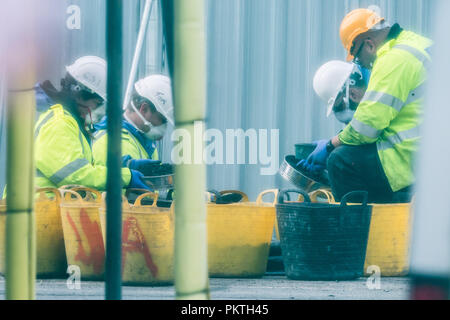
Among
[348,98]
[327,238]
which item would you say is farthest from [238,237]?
[348,98]

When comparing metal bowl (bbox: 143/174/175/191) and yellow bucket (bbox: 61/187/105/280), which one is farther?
metal bowl (bbox: 143/174/175/191)

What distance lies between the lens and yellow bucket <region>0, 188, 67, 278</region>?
396 centimetres

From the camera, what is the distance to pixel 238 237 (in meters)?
3.97

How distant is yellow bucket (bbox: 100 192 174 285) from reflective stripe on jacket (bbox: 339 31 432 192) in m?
1.26

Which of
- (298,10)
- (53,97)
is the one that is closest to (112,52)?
(53,97)

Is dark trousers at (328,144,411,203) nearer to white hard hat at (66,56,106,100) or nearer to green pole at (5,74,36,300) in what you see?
white hard hat at (66,56,106,100)

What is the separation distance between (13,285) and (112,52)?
585 millimetres

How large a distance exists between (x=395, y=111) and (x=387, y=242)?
749 mm

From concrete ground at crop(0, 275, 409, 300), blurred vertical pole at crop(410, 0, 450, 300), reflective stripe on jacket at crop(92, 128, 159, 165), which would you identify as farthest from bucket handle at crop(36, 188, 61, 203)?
blurred vertical pole at crop(410, 0, 450, 300)

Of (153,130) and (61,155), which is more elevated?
(153,130)

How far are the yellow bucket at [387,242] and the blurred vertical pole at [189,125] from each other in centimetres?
254

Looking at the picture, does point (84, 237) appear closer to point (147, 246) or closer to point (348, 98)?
point (147, 246)

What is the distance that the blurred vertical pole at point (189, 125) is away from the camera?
1477 millimetres

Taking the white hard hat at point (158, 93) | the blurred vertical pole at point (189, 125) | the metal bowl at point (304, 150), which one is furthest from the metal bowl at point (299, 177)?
the blurred vertical pole at point (189, 125)
